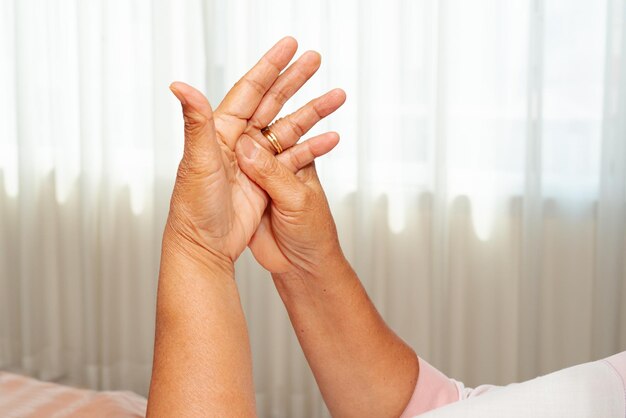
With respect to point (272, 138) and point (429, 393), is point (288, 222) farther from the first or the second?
point (429, 393)

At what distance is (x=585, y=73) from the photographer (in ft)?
8.73

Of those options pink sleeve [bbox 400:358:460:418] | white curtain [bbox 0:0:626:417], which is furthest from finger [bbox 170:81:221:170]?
white curtain [bbox 0:0:626:417]

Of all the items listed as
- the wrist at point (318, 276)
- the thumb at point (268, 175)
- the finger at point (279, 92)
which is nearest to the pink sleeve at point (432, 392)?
the wrist at point (318, 276)

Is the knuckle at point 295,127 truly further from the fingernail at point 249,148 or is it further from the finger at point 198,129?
the finger at point 198,129

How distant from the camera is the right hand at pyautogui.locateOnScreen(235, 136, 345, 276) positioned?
1276mm

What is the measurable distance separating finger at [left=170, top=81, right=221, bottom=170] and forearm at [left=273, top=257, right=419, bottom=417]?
0.89 ft

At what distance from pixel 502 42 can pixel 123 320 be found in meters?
1.69

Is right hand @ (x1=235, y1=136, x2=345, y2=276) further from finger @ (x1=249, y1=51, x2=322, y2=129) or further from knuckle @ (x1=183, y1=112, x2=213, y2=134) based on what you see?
knuckle @ (x1=183, y1=112, x2=213, y2=134)

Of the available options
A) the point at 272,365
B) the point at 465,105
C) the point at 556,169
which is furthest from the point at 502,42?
the point at 272,365

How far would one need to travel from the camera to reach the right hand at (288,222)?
1.28m

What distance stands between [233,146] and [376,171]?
5.44 feet

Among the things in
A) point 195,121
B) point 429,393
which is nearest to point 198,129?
point 195,121

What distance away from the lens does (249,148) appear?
1285 mm

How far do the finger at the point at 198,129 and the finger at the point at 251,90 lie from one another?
16 cm
